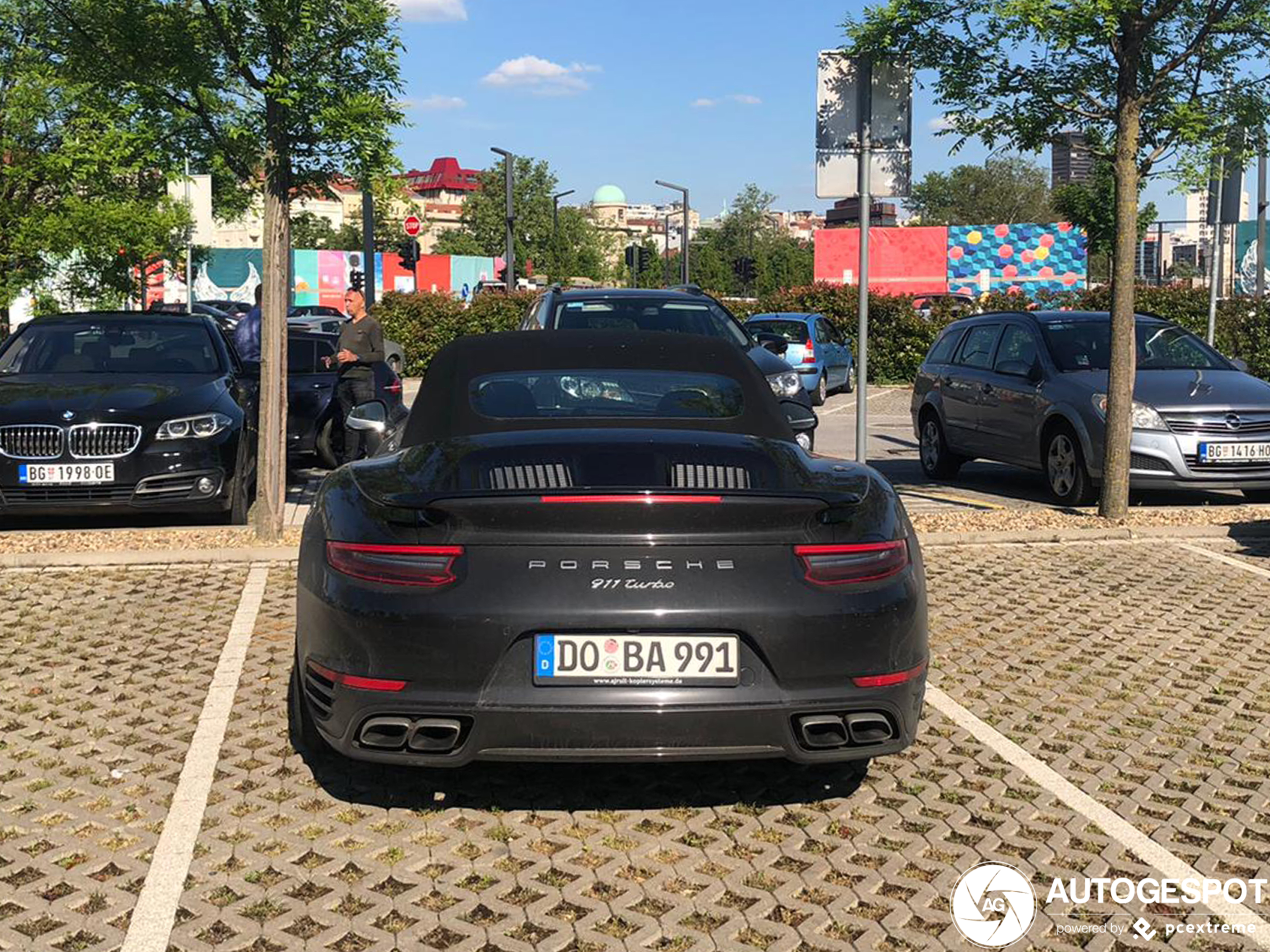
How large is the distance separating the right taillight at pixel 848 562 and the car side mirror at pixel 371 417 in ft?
7.81

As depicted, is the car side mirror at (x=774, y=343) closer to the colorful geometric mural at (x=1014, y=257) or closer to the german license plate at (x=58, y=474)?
the german license plate at (x=58, y=474)

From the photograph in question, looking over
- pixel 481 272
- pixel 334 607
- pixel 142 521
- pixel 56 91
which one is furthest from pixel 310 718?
pixel 481 272

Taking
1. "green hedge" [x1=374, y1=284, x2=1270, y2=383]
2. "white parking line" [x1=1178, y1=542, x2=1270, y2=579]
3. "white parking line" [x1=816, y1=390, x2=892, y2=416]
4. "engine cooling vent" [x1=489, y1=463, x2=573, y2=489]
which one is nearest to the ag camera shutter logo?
"engine cooling vent" [x1=489, y1=463, x2=573, y2=489]

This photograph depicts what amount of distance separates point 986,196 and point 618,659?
105m

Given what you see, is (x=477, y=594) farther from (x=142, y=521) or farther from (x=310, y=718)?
(x=142, y=521)

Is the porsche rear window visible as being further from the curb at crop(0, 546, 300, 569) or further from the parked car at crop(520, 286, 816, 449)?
the parked car at crop(520, 286, 816, 449)

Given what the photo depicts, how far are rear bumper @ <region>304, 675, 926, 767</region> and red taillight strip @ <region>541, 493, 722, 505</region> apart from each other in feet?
1.75

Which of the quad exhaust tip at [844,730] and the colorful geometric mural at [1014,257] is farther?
the colorful geometric mural at [1014,257]

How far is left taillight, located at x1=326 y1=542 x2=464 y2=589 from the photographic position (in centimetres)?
407

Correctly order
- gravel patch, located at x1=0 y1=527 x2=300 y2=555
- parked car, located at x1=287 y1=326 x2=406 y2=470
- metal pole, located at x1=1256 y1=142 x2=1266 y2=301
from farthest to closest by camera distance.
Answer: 1. metal pole, located at x1=1256 y1=142 x2=1266 y2=301
2. parked car, located at x1=287 y1=326 x2=406 y2=470
3. gravel patch, located at x1=0 y1=527 x2=300 y2=555

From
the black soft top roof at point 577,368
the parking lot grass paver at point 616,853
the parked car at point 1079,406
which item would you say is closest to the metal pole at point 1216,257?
the parked car at point 1079,406

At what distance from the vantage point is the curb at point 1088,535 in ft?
32.3

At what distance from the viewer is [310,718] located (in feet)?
15.9

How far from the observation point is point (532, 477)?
4289mm
